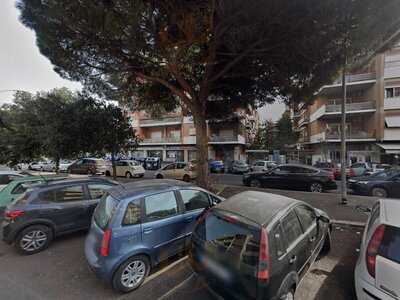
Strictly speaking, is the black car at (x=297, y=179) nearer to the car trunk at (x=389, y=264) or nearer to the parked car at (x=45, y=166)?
the car trunk at (x=389, y=264)

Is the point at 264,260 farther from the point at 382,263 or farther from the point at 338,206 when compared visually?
the point at 338,206

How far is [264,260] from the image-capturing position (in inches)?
84.0

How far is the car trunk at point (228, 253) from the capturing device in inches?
87.1

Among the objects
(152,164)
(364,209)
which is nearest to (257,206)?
(364,209)

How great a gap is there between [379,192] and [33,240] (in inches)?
465

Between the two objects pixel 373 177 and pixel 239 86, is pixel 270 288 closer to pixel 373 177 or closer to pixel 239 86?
pixel 239 86

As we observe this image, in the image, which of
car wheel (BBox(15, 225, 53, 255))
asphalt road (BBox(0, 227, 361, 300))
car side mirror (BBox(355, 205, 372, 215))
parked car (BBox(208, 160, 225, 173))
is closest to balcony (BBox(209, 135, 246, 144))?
parked car (BBox(208, 160, 225, 173))

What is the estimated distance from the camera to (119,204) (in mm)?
2988

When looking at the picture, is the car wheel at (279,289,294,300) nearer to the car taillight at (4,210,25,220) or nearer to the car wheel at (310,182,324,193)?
the car taillight at (4,210,25,220)

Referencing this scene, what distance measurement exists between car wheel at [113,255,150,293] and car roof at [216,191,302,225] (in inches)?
59.1

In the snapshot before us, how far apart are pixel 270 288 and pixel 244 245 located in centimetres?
48

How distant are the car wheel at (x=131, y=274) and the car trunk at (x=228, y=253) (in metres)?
0.87

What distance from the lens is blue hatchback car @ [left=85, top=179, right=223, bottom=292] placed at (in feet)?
9.26

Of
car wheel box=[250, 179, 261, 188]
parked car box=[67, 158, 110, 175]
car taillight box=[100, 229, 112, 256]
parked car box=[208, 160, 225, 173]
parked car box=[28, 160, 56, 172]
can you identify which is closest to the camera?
car taillight box=[100, 229, 112, 256]
